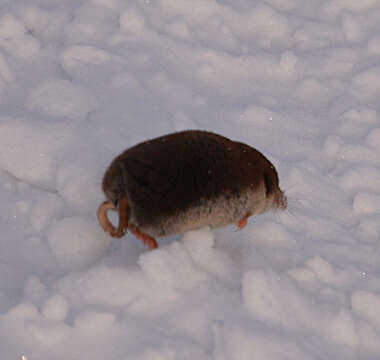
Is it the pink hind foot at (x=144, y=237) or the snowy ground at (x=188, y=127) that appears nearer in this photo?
the snowy ground at (x=188, y=127)

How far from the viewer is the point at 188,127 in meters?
2.88

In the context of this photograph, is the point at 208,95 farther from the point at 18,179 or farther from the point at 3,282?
the point at 3,282

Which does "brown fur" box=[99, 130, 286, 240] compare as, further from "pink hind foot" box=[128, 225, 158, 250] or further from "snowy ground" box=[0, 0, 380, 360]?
"snowy ground" box=[0, 0, 380, 360]

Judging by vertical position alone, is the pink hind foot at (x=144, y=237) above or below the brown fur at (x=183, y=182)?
below

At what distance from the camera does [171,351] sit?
72.5 inches

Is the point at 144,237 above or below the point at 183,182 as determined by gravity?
below

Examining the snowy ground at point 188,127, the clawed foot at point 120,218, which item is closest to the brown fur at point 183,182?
the clawed foot at point 120,218

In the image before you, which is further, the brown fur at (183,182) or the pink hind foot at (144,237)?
the pink hind foot at (144,237)

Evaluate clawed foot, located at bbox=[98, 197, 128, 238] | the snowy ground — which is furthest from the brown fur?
the snowy ground

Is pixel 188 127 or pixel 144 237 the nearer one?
pixel 144 237

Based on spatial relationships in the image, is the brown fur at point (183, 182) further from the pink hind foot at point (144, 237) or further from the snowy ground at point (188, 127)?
the snowy ground at point (188, 127)

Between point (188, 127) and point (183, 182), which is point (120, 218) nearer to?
point (183, 182)

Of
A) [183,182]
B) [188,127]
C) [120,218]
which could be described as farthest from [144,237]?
[188,127]

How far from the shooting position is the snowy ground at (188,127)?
6.34ft
